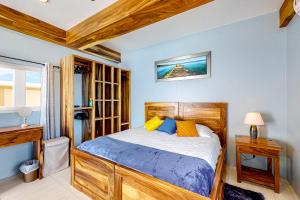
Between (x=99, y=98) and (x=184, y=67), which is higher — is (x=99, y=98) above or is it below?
below

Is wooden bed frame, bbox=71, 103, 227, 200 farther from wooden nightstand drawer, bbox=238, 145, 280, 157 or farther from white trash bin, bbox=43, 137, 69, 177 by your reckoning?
white trash bin, bbox=43, 137, 69, 177

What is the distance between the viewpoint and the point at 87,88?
11.4ft

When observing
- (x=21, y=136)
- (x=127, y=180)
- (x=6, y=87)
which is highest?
(x=6, y=87)

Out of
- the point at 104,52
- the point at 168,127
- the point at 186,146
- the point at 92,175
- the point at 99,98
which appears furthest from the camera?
the point at 104,52

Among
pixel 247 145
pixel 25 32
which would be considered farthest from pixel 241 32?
pixel 25 32

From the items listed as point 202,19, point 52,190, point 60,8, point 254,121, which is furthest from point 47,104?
point 254,121

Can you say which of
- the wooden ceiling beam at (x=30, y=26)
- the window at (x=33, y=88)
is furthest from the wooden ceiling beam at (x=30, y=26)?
the window at (x=33, y=88)

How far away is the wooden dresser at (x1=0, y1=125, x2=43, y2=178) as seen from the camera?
2084 millimetres

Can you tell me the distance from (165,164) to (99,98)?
259 centimetres

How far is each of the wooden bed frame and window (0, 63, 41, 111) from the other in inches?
56.3

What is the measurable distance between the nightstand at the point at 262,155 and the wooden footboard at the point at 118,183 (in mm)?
705

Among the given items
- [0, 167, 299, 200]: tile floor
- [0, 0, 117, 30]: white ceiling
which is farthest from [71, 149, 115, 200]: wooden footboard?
[0, 0, 117, 30]: white ceiling

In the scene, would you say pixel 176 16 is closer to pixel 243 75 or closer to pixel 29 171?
pixel 243 75

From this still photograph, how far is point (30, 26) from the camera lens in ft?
8.15
